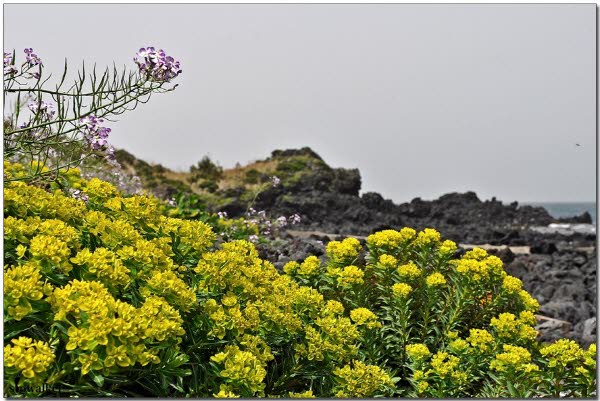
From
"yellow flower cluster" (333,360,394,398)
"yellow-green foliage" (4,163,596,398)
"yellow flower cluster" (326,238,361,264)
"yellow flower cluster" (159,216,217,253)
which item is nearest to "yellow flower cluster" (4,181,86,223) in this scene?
"yellow-green foliage" (4,163,596,398)

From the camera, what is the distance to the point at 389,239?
11.5 ft

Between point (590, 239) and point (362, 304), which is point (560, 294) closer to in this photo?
point (362, 304)

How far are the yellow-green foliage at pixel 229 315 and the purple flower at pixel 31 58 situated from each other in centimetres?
70

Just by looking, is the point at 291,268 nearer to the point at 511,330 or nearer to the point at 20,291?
the point at 511,330

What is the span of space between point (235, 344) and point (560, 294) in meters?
5.87

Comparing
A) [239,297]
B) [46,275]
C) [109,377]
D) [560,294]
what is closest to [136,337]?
[109,377]

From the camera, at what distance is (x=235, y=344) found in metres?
2.27

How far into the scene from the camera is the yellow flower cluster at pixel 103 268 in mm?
2057

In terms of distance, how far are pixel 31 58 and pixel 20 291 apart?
1.88 m

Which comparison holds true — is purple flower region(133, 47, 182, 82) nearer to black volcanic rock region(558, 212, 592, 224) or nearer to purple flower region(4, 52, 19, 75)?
purple flower region(4, 52, 19, 75)

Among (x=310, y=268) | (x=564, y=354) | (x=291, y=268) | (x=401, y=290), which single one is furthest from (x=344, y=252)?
(x=564, y=354)

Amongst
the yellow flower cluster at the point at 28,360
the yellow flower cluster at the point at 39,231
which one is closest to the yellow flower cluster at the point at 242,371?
the yellow flower cluster at the point at 28,360

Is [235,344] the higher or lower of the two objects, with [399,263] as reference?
lower

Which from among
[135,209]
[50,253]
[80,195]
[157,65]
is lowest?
[50,253]
